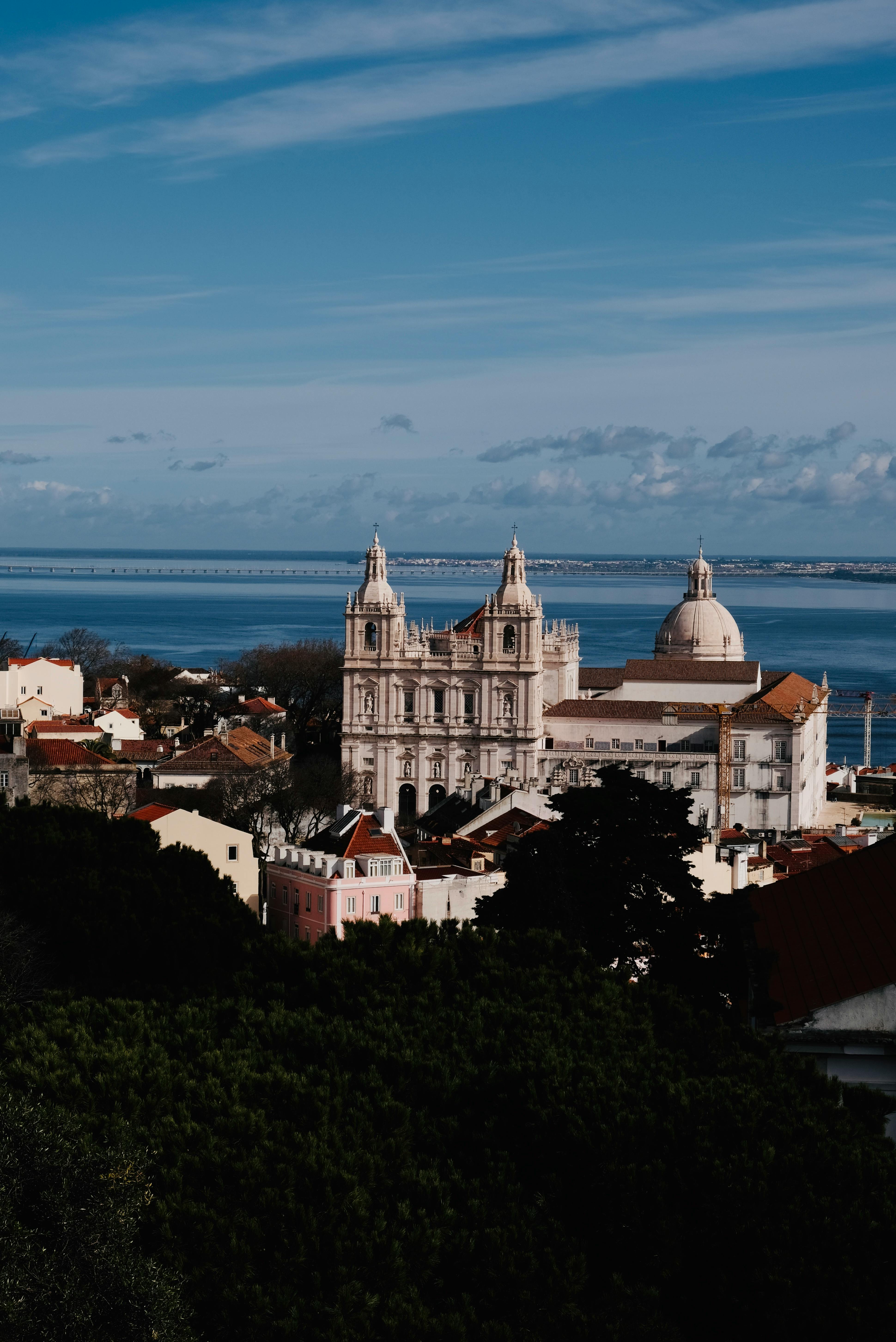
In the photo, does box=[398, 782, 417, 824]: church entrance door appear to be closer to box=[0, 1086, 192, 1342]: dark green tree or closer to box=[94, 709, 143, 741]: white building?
box=[94, 709, 143, 741]: white building

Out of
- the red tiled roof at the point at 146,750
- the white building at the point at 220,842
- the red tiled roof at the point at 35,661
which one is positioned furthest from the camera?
the red tiled roof at the point at 35,661

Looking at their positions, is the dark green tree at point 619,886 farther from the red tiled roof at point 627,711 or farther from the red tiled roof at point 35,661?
the red tiled roof at point 35,661

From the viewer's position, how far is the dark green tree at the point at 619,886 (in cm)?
1866

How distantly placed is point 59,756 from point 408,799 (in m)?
16.1

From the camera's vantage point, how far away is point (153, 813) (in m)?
28.5

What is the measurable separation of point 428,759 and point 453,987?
129 feet

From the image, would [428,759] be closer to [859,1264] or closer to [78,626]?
[859,1264]

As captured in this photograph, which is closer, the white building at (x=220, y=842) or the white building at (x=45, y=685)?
the white building at (x=220, y=842)

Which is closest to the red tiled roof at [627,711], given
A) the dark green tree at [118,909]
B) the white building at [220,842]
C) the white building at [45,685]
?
the white building at [45,685]

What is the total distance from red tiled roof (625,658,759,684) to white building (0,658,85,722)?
18469 millimetres

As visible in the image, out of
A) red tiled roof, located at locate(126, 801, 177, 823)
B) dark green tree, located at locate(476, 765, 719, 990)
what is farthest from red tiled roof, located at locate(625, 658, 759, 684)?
dark green tree, located at locate(476, 765, 719, 990)

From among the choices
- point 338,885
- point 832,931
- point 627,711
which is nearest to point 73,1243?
point 832,931

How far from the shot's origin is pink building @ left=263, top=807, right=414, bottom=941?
25.7 m

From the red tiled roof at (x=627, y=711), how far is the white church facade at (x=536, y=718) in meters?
0.05
